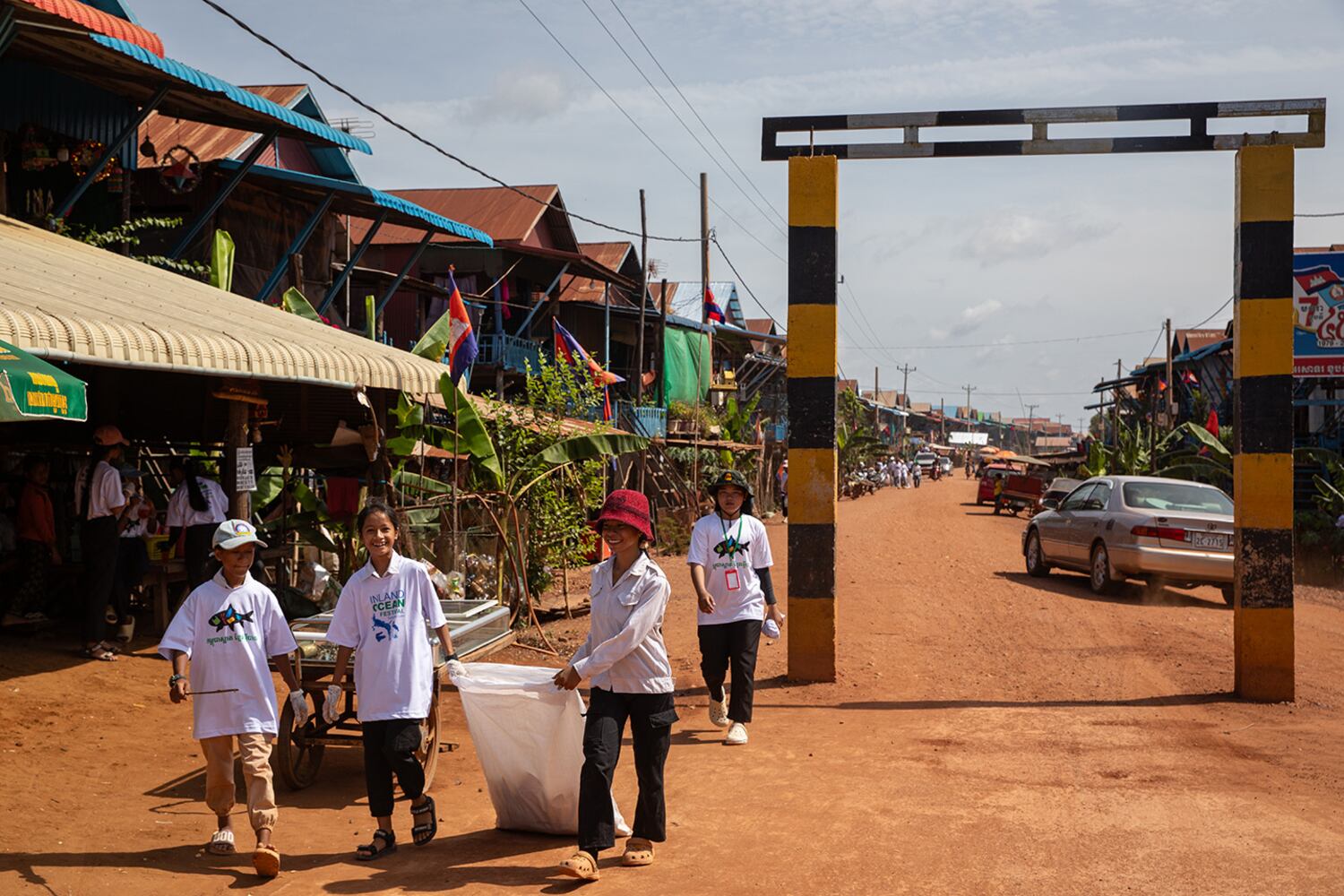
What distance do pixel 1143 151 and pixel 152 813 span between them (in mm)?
8809

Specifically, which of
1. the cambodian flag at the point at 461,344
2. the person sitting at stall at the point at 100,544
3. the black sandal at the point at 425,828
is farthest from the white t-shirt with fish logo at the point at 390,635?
the cambodian flag at the point at 461,344

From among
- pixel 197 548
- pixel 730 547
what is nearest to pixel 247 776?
pixel 730 547

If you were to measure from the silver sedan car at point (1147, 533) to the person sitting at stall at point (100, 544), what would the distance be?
11.4 metres

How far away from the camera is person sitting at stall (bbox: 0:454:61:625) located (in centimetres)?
1140

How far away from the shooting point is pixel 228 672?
20.0 ft

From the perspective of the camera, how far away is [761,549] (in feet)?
29.3

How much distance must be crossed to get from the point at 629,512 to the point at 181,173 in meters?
14.2

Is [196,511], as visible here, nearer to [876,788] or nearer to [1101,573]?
[876,788]

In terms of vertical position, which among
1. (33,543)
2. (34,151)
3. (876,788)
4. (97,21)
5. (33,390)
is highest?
(97,21)

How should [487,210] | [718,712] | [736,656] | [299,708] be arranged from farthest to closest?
[487,210], [718,712], [736,656], [299,708]

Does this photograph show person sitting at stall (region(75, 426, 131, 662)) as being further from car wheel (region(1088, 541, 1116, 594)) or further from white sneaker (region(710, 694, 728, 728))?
car wheel (region(1088, 541, 1116, 594))

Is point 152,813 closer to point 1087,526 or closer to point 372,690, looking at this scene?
point 372,690

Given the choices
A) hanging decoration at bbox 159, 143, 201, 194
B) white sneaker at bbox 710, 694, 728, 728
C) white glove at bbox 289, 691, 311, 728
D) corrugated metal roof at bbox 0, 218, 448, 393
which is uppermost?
hanging decoration at bbox 159, 143, 201, 194

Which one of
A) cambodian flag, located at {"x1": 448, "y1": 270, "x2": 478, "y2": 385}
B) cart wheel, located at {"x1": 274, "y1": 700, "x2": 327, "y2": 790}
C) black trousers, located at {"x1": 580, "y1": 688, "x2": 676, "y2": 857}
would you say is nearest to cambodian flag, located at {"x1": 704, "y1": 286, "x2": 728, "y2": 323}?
cambodian flag, located at {"x1": 448, "y1": 270, "x2": 478, "y2": 385}
